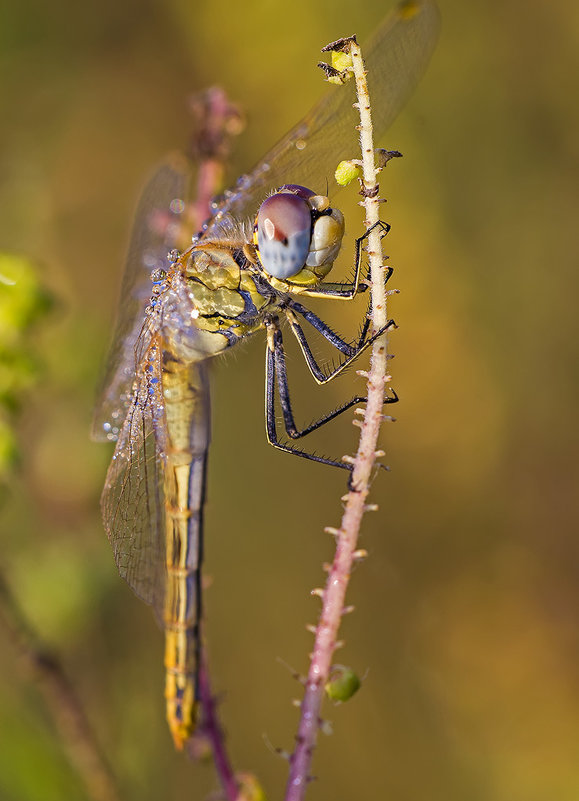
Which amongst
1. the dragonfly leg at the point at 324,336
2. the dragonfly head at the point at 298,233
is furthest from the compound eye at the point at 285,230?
the dragonfly leg at the point at 324,336

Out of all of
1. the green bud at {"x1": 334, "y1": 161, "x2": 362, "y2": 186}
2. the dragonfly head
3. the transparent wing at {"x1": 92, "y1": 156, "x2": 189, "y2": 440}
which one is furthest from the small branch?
the green bud at {"x1": 334, "y1": 161, "x2": 362, "y2": 186}

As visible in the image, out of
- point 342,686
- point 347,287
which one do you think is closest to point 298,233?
point 347,287

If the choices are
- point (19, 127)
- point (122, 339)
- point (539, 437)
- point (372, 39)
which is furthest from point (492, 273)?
point (19, 127)

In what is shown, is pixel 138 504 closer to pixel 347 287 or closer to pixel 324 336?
pixel 324 336

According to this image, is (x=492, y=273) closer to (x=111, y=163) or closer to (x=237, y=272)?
(x=237, y=272)

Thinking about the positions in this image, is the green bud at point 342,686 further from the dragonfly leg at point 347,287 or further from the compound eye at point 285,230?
the compound eye at point 285,230
